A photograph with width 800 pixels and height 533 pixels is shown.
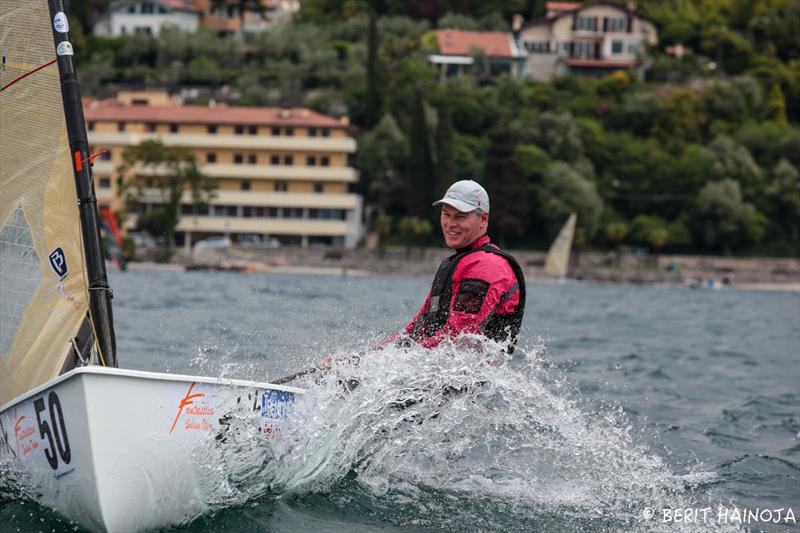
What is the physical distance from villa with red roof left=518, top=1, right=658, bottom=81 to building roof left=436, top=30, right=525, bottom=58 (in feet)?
6.13

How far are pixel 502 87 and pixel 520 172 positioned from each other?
17.5 meters

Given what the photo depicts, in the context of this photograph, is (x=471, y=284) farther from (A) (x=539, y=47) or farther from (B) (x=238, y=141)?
(A) (x=539, y=47)

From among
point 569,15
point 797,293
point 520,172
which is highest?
point 569,15

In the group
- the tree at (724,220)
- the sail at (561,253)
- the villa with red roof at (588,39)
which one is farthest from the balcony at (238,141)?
the villa with red roof at (588,39)

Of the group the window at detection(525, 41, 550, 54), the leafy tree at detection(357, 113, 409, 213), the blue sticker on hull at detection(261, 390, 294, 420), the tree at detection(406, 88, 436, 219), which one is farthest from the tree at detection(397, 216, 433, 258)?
the blue sticker on hull at detection(261, 390, 294, 420)

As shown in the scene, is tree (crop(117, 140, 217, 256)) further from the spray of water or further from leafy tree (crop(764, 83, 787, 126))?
the spray of water

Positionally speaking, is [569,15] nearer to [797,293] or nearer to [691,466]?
[797,293]

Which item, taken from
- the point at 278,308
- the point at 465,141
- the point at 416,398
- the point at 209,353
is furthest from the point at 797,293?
the point at 416,398

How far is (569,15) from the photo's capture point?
100438 mm

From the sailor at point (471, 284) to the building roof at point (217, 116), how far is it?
65420mm

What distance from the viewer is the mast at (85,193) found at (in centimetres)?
654

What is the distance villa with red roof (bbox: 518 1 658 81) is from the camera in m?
98.2

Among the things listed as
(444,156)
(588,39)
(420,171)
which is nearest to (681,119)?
(588,39)

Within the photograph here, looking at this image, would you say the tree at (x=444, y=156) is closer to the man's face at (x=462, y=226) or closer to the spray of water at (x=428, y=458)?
the spray of water at (x=428, y=458)
